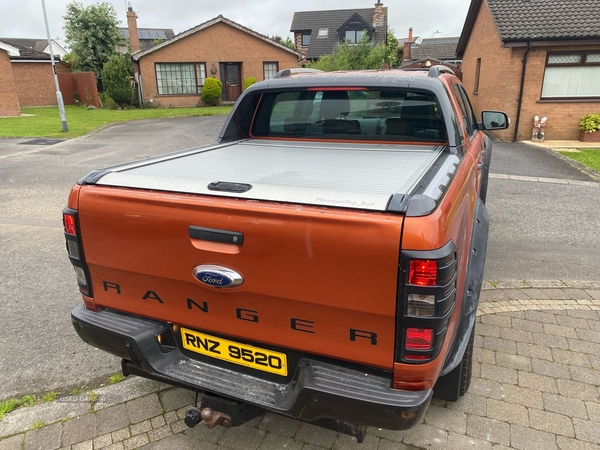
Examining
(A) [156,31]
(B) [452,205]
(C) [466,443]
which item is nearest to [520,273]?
(C) [466,443]

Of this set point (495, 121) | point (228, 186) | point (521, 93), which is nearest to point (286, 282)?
point (228, 186)

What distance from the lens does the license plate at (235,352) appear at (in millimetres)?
2211

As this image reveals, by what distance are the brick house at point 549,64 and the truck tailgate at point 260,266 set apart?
1429 centimetres

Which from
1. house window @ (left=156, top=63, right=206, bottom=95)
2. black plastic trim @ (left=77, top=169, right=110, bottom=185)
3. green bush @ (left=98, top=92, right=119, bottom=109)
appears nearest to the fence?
green bush @ (left=98, top=92, right=119, bottom=109)

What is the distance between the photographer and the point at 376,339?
1.95 meters

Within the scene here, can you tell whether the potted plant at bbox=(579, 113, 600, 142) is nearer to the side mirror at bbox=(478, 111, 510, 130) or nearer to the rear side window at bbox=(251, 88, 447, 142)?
the side mirror at bbox=(478, 111, 510, 130)

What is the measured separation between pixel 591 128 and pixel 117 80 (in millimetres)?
23949

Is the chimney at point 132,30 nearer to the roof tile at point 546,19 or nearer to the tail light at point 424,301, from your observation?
the roof tile at point 546,19

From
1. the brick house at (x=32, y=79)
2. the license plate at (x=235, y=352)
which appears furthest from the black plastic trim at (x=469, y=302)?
the brick house at (x=32, y=79)

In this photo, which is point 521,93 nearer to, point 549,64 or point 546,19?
point 549,64

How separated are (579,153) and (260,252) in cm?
1236

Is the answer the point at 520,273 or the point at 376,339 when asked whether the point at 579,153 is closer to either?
the point at 520,273

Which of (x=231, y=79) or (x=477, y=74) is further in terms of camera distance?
(x=231, y=79)

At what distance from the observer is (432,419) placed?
2785mm
